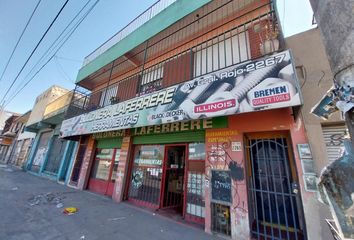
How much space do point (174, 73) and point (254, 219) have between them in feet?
17.7

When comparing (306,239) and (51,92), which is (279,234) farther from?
(51,92)

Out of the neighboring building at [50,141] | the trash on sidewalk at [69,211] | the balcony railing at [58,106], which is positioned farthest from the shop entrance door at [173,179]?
the balcony railing at [58,106]

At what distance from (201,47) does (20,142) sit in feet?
83.9

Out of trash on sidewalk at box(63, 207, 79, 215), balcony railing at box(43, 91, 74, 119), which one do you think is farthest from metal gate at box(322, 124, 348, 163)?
balcony railing at box(43, 91, 74, 119)

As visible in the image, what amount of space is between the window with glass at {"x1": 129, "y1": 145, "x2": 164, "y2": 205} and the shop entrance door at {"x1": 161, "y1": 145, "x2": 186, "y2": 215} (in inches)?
9.1

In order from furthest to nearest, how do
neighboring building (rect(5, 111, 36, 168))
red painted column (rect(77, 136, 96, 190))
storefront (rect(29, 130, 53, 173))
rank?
neighboring building (rect(5, 111, 36, 168)) < storefront (rect(29, 130, 53, 173)) < red painted column (rect(77, 136, 96, 190))

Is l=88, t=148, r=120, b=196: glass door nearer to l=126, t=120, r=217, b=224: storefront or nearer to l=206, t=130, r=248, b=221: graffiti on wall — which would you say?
l=126, t=120, r=217, b=224: storefront

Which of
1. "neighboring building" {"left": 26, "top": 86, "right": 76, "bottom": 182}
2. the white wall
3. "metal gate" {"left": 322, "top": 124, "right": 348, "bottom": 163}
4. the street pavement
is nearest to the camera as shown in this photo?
"metal gate" {"left": 322, "top": 124, "right": 348, "bottom": 163}

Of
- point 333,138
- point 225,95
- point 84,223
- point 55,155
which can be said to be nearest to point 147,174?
point 84,223

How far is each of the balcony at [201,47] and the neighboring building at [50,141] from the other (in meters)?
3.65

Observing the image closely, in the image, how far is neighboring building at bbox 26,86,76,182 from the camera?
11.4 m

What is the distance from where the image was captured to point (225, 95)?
3648 mm

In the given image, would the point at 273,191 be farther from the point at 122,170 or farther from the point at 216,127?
the point at 122,170

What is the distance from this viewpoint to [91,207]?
18.7 feet
